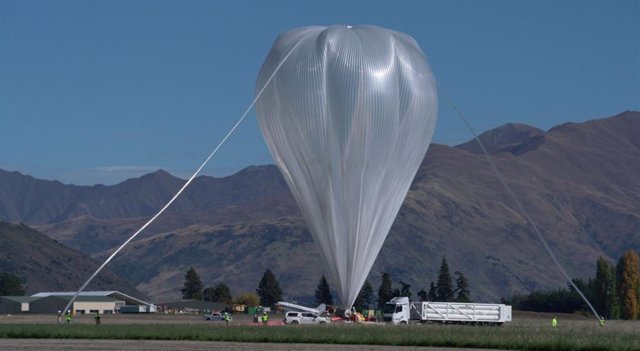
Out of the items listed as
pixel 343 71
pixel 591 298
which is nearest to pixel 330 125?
pixel 343 71

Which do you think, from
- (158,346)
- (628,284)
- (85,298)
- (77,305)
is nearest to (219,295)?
(85,298)

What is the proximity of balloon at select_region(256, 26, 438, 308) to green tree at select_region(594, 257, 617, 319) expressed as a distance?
88.2m

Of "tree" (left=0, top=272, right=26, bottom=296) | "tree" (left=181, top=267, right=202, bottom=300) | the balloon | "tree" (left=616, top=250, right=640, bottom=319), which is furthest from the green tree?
the balloon

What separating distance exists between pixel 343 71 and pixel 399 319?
103ft

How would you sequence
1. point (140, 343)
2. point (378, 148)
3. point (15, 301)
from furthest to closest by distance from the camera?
point (15, 301) → point (378, 148) → point (140, 343)

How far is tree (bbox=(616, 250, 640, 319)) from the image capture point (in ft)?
467

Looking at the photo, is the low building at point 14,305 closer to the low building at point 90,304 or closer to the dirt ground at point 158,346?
the low building at point 90,304

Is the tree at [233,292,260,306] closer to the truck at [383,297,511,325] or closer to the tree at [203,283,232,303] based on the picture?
the tree at [203,283,232,303]

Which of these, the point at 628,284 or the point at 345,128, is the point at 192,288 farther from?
the point at 345,128

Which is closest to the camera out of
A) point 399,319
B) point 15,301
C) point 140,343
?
Answer: point 140,343

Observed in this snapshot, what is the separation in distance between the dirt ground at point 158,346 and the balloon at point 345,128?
7.18 meters

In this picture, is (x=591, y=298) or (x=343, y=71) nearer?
(x=343, y=71)

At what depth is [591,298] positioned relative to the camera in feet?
509

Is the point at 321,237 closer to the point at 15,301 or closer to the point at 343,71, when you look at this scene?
the point at 343,71
